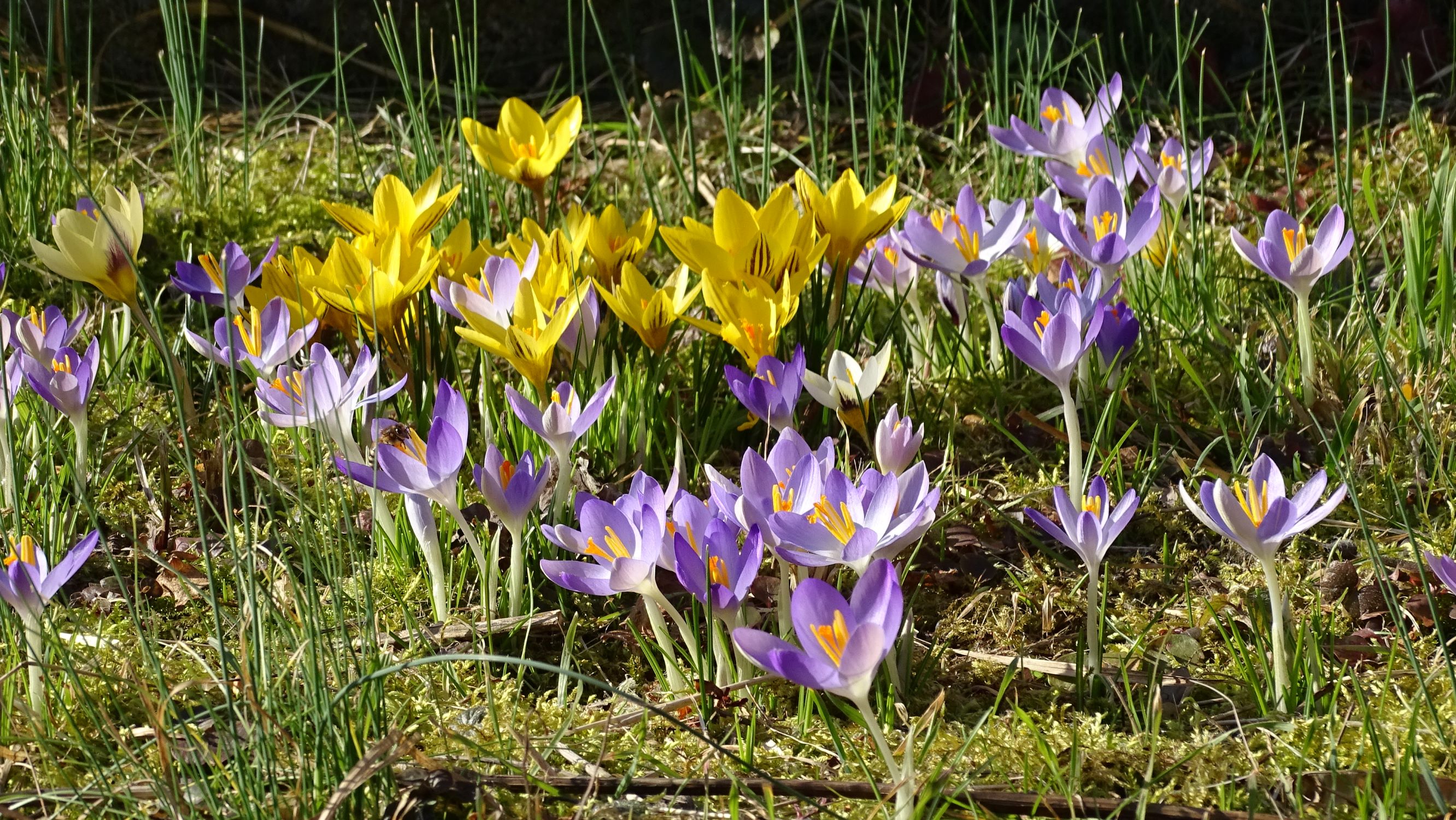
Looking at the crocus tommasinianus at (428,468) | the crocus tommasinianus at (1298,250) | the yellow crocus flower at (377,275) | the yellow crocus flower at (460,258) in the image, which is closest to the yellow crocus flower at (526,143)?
the yellow crocus flower at (460,258)

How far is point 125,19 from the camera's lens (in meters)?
3.43

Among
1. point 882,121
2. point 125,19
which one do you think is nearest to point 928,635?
point 882,121

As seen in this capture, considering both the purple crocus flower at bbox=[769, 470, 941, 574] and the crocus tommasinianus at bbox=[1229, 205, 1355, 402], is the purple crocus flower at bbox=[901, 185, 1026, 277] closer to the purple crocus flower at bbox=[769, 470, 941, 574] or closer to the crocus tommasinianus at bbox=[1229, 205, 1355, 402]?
the crocus tommasinianus at bbox=[1229, 205, 1355, 402]

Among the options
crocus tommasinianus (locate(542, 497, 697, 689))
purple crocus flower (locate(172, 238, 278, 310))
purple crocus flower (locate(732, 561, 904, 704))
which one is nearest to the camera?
purple crocus flower (locate(732, 561, 904, 704))

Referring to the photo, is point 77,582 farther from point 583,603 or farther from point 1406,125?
point 1406,125

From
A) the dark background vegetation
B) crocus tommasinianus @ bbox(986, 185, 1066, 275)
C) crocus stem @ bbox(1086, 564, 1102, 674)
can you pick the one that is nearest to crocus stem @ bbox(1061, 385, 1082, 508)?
crocus stem @ bbox(1086, 564, 1102, 674)

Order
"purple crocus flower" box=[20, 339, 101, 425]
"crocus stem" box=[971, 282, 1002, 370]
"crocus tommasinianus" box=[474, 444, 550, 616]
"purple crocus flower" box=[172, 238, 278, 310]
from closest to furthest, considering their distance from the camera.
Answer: "crocus tommasinianus" box=[474, 444, 550, 616] → "purple crocus flower" box=[20, 339, 101, 425] → "purple crocus flower" box=[172, 238, 278, 310] → "crocus stem" box=[971, 282, 1002, 370]

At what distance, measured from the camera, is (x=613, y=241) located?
192 centimetres

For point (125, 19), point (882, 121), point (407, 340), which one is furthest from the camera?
point (125, 19)

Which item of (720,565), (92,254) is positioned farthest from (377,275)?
(720,565)

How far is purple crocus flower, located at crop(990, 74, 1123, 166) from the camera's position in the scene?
2.19 m

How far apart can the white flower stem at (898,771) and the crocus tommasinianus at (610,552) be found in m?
0.28

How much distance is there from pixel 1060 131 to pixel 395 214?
1.14 metres

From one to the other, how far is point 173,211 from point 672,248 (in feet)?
5.10
